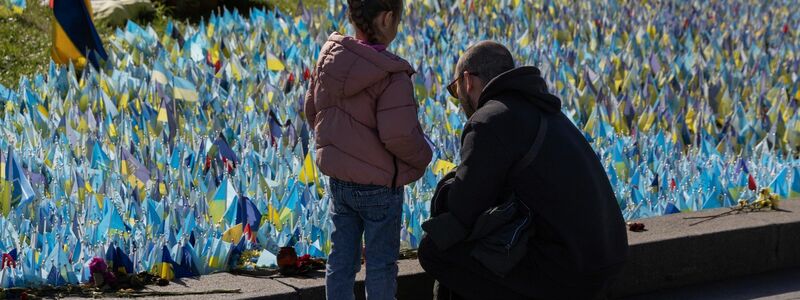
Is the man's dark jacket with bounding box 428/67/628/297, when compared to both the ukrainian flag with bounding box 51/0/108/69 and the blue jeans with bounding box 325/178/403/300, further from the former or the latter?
the ukrainian flag with bounding box 51/0/108/69

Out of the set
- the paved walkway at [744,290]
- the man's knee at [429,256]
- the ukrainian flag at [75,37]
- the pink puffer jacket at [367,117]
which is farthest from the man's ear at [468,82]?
the ukrainian flag at [75,37]

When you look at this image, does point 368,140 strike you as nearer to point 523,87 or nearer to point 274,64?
point 523,87

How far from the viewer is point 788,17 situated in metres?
10.8

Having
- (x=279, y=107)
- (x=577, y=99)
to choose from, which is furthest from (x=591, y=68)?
(x=279, y=107)

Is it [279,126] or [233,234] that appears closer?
[233,234]

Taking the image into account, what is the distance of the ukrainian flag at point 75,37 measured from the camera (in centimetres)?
722

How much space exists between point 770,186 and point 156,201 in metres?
2.75

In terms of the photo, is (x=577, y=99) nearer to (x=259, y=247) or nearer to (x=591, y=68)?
(x=591, y=68)

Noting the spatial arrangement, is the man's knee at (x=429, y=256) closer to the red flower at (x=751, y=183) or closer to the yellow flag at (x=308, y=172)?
the yellow flag at (x=308, y=172)

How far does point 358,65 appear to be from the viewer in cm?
375

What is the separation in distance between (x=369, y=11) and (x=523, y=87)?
52 cm

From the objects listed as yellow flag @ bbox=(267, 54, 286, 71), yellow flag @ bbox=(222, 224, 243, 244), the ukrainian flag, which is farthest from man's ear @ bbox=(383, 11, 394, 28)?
the ukrainian flag

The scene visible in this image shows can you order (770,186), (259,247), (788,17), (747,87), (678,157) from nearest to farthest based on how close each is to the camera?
(259,247) → (770,186) → (678,157) → (747,87) → (788,17)

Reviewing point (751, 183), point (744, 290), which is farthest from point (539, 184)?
point (751, 183)
